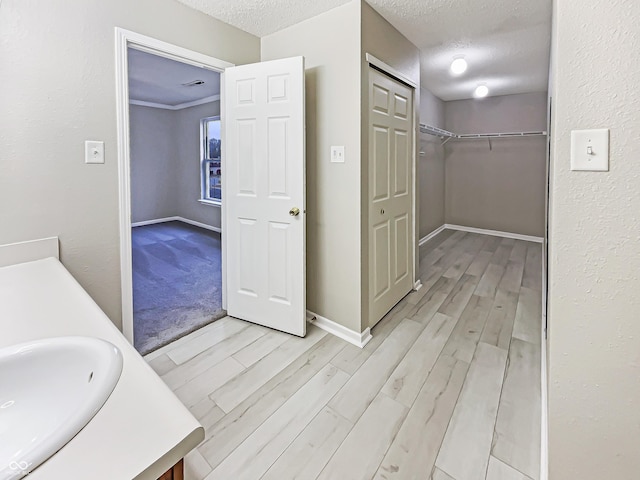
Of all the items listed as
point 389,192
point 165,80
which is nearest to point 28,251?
point 389,192

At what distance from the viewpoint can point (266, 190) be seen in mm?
2553

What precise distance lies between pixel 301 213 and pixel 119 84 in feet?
4.32

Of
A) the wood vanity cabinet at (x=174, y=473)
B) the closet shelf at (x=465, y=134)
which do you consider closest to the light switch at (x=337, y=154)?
the wood vanity cabinet at (x=174, y=473)

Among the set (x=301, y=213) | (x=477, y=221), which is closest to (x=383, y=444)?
(x=301, y=213)

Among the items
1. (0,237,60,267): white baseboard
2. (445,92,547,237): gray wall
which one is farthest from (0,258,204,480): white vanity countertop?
(445,92,547,237): gray wall

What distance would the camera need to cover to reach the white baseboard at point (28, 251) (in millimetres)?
1645

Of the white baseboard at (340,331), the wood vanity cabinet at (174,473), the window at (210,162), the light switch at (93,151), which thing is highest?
the window at (210,162)

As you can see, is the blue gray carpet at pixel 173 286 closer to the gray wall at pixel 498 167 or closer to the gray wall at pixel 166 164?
the gray wall at pixel 166 164

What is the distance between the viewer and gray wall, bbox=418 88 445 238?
16.7 ft

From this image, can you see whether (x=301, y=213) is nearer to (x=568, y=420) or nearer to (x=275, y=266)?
(x=275, y=266)

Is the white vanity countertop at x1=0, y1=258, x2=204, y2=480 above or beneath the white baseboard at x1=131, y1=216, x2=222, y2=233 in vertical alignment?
beneath

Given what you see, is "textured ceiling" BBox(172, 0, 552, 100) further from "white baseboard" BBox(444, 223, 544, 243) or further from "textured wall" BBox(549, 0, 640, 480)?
"white baseboard" BBox(444, 223, 544, 243)

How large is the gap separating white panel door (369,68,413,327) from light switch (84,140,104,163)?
1685 millimetres

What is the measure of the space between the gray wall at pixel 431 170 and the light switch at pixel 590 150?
Answer: 13.3 feet
